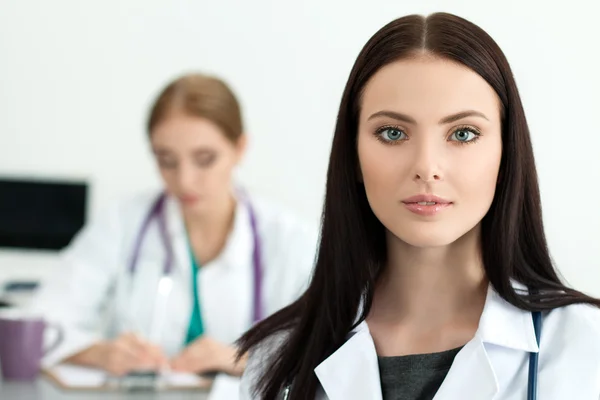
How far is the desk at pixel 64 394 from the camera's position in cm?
143

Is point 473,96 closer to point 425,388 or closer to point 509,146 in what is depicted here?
point 509,146

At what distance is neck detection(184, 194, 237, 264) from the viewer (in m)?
2.05

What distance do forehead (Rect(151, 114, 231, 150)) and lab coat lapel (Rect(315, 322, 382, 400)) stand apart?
108cm

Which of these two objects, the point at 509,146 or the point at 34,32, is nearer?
the point at 509,146

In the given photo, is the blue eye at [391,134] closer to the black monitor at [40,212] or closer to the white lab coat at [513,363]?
the white lab coat at [513,363]

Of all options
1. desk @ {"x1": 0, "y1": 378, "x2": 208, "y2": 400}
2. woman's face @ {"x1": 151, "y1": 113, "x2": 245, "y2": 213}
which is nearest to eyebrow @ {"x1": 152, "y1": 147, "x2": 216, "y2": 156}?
woman's face @ {"x1": 151, "y1": 113, "x2": 245, "y2": 213}

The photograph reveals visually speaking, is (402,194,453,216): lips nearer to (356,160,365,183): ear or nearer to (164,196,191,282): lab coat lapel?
(356,160,365,183): ear

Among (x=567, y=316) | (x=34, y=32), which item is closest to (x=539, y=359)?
Result: (x=567, y=316)

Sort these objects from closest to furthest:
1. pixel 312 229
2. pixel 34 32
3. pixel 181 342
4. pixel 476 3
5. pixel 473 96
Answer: pixel 473 96 → pixel 181 342 → pixel 312 229 → pixel 476 3 → pixel 34 32

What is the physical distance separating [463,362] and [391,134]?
0.20m

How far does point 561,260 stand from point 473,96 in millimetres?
2241

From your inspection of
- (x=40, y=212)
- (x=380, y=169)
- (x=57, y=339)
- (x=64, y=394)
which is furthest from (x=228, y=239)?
(x=380, y=169)

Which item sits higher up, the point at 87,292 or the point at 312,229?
the point at 312,229

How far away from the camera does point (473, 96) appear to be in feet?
2.66
